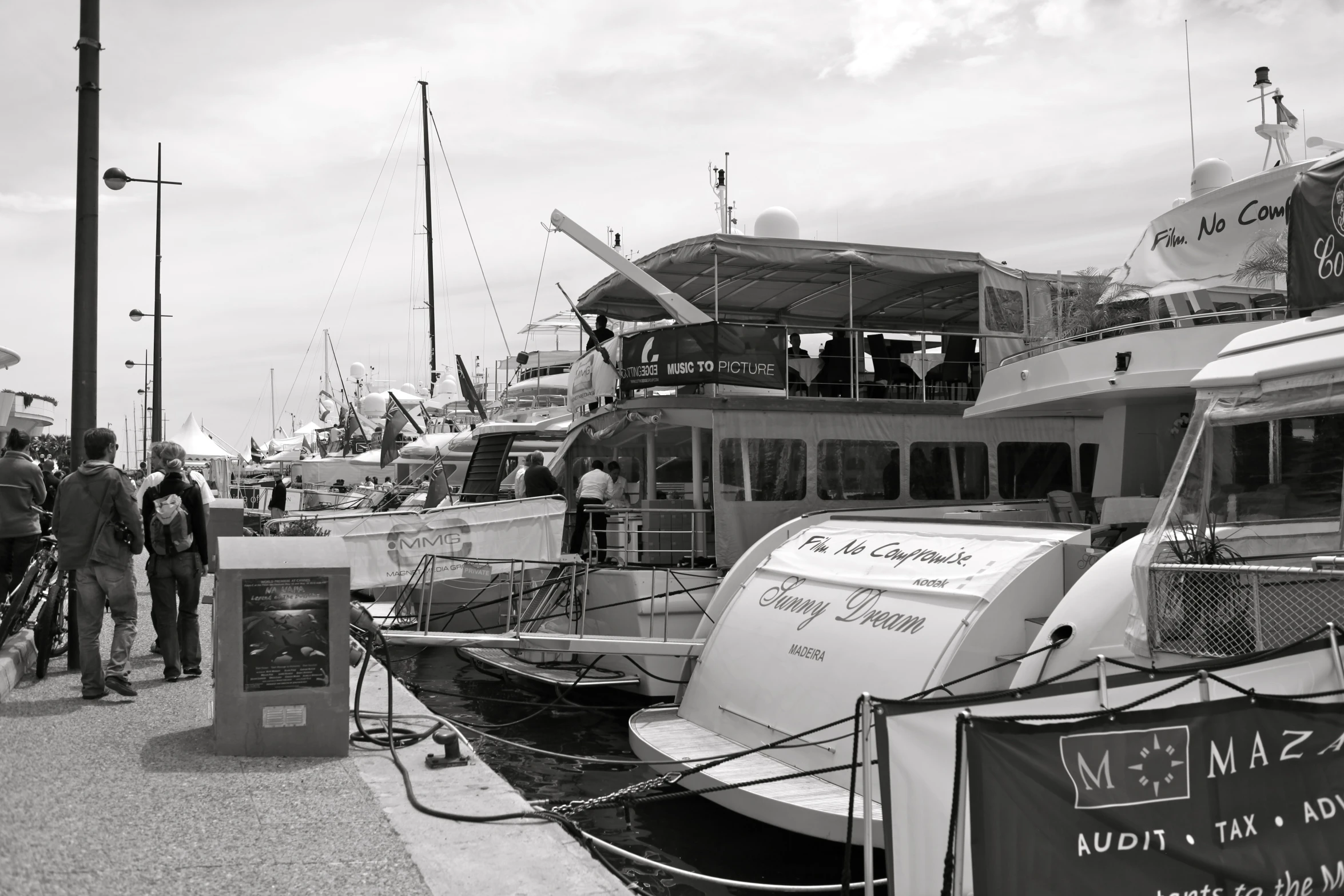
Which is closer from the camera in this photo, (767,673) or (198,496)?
(198,496)

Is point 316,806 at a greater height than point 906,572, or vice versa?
point 906,572

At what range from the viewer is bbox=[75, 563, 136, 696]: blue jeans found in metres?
8.13

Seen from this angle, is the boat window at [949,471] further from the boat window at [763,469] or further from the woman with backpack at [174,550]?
the woman with backpack at [174,550]

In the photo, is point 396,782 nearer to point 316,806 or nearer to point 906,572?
point 316,806

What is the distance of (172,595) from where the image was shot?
9.03 metres

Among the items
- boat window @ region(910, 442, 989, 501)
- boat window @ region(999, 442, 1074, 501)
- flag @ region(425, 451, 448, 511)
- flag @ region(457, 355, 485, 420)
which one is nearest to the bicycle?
boat window @ region(910, 442, 989, 501)

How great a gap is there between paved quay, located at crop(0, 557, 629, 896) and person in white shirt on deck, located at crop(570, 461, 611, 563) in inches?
304

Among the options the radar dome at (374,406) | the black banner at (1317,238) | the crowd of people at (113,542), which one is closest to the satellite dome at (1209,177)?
the black banner at (1317,238)

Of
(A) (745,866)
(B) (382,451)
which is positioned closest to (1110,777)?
(A) (745,866)

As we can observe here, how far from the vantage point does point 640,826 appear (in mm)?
9078

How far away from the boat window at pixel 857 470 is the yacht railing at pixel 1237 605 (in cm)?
870

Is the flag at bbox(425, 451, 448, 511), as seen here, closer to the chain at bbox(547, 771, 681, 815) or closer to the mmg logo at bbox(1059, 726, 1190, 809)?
the chain at bbox(547, 771, 681, 815)

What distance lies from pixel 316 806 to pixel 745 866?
3583 mm

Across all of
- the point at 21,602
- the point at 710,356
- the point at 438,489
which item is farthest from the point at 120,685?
the point at 438,489
